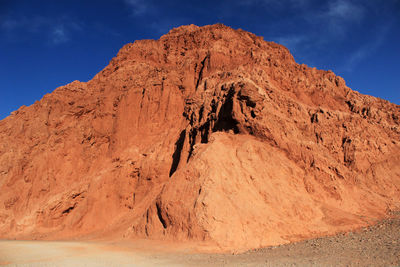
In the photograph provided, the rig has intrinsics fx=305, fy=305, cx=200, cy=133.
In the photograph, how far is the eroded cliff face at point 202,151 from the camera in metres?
17.7

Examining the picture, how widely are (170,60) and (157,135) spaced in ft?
41.0

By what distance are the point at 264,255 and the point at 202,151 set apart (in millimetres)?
9052

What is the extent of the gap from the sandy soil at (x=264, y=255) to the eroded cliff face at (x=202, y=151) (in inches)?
69.8

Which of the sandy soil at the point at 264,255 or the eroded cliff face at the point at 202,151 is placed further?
the eroded cliff face at the point at 202,151

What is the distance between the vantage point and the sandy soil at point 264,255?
10586mm

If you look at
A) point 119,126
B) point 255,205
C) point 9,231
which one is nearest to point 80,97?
point 119,126

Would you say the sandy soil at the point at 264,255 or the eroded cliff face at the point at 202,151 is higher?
the eroded cliff face at the point at 202,151

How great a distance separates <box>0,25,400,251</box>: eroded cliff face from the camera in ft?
58.0

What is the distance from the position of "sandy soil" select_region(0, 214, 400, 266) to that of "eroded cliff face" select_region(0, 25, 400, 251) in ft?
5.82

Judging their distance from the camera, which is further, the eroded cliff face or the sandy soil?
the eroded cliff face

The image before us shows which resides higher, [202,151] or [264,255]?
[202,151]

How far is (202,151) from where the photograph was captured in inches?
803

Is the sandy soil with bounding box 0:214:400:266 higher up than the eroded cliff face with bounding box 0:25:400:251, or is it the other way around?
the eroded cliff face with bounding box 0:25:400:251

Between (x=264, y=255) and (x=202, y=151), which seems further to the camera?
(x=202, y=151)
